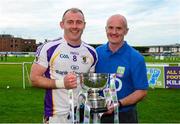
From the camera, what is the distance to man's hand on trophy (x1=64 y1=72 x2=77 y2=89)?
Result: 4.04m

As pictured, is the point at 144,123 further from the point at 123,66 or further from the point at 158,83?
the point at 158,83

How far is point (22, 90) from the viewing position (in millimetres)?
18016

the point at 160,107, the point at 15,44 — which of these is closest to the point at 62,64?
the point at 160,107

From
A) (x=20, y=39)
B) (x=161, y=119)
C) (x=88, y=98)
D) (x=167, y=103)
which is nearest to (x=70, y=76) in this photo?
(x=88, y=98)

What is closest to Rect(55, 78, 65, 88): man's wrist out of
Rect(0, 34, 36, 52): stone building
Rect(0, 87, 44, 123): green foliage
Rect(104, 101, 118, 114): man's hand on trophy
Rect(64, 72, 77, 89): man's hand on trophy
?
Rect(64, 72, 77, 89): man's hand on trophy

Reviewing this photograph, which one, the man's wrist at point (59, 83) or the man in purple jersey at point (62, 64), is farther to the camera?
the man in purple jersey at point (62, 64)

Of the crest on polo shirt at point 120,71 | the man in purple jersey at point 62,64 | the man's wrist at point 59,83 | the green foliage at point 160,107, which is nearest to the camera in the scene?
the man's wrist at point 59,83

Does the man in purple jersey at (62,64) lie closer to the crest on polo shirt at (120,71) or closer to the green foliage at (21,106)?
the crest on polo shirt at (120,71)

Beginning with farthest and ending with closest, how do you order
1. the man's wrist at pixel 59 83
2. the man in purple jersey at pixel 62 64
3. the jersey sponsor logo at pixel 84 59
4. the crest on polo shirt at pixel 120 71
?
the crest on polo shirt at pixel 120 71, the jersey sponsor logo at pixel 84 59, the man in purple jersey at pixel 62 64, the man's wrist at pixel 59 83

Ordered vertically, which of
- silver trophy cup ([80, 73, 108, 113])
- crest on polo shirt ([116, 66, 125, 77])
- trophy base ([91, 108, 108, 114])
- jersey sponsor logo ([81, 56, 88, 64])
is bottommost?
trophy base ([91, 108, 108, 114])

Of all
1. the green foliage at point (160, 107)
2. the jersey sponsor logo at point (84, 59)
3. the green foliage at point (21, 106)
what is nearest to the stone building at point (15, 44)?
the green foliage at point (21, 106)

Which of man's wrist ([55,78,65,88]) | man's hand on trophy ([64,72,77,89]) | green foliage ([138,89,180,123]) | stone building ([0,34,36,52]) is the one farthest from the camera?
stone building ([0,34,36,52])

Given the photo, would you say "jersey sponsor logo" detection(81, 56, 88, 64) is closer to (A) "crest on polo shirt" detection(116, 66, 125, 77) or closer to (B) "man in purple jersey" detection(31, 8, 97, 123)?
(B) "man in purple jersey" detection(31, 8, 97, 123)

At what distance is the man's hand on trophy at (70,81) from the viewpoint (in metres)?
4.04
